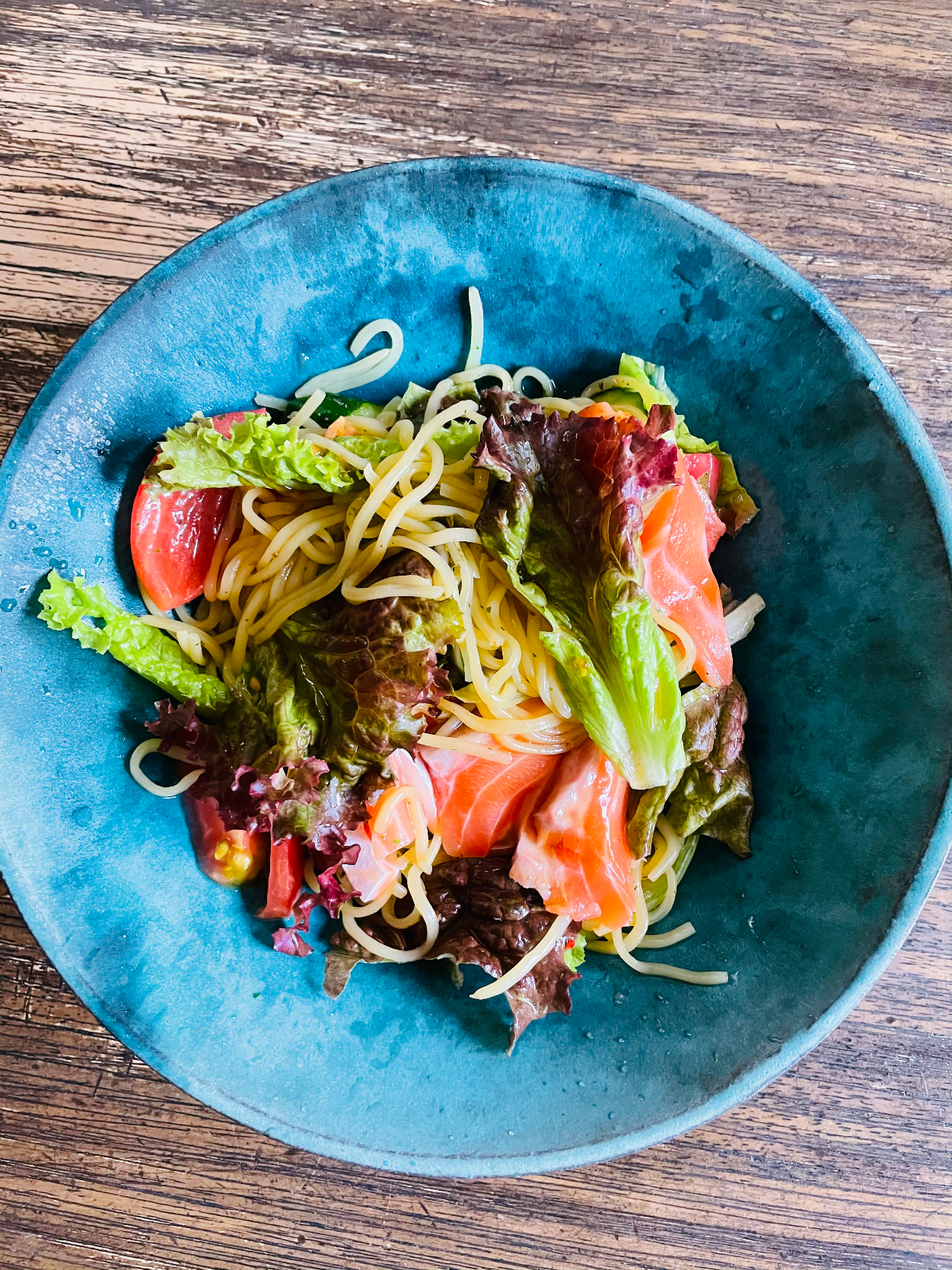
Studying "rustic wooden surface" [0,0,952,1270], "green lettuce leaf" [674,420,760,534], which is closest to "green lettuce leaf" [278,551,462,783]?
"green lettuce leaf" [674,420,760,534]

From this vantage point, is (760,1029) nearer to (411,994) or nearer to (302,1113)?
(411,994)

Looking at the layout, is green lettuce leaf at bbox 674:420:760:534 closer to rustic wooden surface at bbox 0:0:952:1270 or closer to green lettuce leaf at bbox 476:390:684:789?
green lettuce leaf at bbox 476:390:684:789

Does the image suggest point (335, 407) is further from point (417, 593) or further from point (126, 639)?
point (126, 639)

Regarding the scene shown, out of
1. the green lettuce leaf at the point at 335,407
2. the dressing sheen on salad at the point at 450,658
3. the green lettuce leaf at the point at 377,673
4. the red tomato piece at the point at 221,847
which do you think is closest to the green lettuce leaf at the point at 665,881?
the dressing sheen on salad at the point at 450,658

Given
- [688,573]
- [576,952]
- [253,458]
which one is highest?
[253,458]

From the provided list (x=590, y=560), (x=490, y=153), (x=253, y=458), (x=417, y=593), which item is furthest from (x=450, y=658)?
(x=490, y=153)

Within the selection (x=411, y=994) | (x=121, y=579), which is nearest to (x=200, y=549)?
(x=121, y=579)
